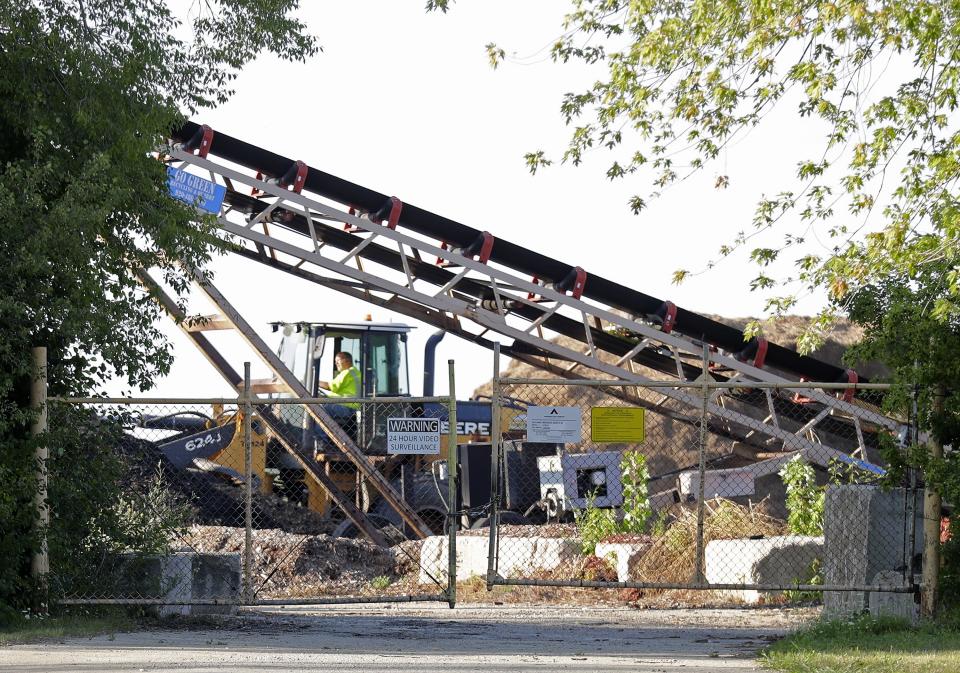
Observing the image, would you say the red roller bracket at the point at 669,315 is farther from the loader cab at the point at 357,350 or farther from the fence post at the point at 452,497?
the fence post at the point at 452,497

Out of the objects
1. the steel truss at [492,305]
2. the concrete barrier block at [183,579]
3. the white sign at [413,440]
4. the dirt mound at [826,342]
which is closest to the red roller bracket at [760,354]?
the steel truss at [492,305]

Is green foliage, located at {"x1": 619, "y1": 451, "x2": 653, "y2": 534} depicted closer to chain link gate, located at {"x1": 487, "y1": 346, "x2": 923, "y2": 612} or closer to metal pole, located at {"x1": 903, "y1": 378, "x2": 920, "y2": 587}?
chain link gate, located at {"x1": 487, "y1": 346, "x2": 923, "y2": 612}

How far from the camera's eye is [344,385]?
18.1 metres

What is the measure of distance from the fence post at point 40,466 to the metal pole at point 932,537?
6.97 meters

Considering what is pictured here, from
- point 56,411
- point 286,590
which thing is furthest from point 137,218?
point 286,590

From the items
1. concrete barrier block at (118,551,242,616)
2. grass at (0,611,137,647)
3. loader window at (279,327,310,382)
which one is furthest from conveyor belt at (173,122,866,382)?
grass at (0,611,137,647)

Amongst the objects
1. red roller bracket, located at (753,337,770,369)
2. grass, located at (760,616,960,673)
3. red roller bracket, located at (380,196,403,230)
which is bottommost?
grass, located at (760,616,960,673)

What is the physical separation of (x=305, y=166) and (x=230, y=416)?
13.1 ft

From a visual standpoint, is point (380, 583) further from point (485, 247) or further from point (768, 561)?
point (485, 247)

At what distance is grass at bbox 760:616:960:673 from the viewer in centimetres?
769

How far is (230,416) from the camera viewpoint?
18.5 metres

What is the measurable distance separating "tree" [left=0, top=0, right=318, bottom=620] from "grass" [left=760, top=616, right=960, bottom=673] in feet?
18.5

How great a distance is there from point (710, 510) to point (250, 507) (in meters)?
6.38

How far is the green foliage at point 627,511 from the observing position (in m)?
14.4
